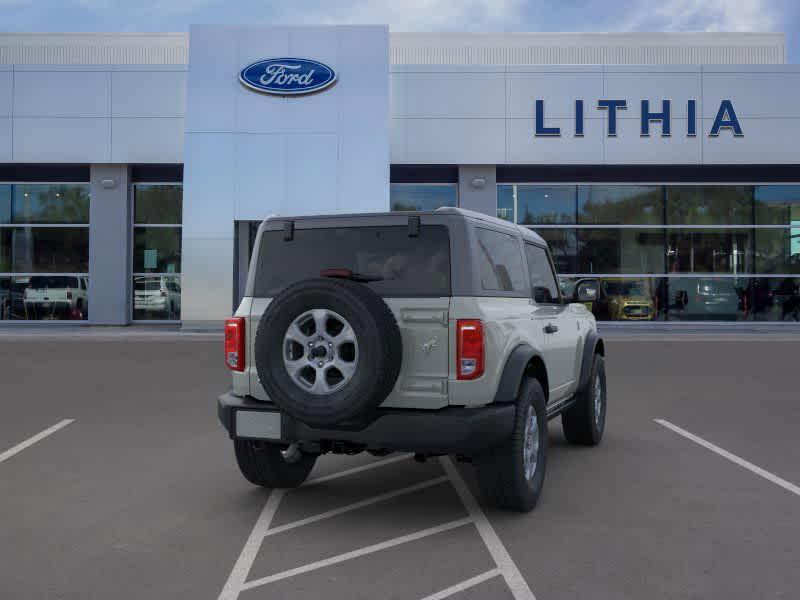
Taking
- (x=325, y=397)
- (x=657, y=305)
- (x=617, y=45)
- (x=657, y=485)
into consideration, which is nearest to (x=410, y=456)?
(x=657, y=485)

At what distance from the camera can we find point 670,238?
2608 centimetres

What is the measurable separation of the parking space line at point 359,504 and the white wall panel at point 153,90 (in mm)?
20453

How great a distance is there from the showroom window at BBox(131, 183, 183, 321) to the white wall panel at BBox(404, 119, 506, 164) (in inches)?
302

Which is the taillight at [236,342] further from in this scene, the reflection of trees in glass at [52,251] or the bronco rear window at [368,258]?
the reflection of trees in glass at [52,251]

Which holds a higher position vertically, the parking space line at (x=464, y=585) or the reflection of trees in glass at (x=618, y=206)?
the reflection of trees in glass at (x=618, y=206)

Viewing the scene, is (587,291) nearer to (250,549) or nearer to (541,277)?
(541,277)

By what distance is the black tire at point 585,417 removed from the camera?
7371 mm

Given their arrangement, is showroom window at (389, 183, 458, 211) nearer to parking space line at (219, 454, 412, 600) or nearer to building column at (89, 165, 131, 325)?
building column at (89, 165, 131, 325)

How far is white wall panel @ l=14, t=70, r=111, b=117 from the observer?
24.3 m

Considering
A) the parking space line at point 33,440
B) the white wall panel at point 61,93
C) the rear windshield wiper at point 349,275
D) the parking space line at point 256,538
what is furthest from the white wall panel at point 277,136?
the rear windshield wiper at point 349,275

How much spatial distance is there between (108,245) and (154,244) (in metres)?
1.37

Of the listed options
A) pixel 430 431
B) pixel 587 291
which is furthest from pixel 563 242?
pixel 430 431

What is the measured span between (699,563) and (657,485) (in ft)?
5.92

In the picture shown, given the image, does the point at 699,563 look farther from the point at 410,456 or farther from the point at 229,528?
the point at 410,456
